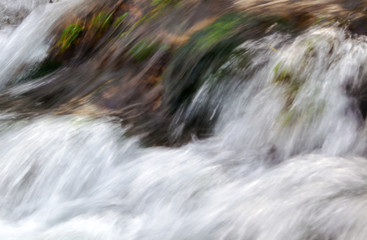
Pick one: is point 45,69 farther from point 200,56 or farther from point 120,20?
point 200,56

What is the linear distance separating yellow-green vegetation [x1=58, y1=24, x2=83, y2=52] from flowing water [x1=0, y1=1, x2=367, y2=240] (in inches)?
51.3

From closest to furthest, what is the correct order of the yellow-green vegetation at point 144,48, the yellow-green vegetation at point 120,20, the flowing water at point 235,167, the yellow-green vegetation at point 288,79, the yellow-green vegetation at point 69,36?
the flowing water at point 235,167 → the yellow-green vegetation at point 288,79 → the yellow-green vegetation at point 144,48 → the yellow-green vegetation at point 120,20 → the yellow-green vegetation at point 69,36

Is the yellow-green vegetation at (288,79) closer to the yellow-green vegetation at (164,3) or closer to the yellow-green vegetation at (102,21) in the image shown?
the yellow-green vegetation at (164,3)

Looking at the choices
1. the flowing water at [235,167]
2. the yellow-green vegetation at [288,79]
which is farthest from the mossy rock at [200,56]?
the yellow-green vegetation at [288,79]

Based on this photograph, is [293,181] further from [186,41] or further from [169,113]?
[186,41]

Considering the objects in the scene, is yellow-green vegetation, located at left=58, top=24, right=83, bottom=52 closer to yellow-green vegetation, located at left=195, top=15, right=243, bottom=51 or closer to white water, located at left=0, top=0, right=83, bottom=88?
white water, located at left=0, top=0, right=83, bottom=88

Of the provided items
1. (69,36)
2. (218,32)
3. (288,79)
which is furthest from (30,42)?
(288,79)

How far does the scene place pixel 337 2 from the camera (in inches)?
138

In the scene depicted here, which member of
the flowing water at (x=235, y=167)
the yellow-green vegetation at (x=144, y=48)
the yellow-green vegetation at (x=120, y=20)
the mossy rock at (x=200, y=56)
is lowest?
the flowing water at (x=235, y=167)

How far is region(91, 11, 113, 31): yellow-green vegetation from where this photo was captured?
4676 mm

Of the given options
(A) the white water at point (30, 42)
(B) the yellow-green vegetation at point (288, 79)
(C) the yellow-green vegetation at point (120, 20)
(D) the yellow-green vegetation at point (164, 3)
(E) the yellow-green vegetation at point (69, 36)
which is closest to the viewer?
(B) the yellow-green vegetation at point (288, 79)

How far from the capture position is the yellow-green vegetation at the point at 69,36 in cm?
478

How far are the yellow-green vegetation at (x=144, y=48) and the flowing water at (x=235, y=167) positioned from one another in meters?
0.59

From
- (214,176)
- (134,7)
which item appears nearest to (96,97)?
(134,7)
